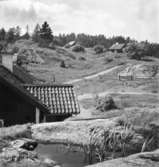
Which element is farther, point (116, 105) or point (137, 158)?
point (116, 105)

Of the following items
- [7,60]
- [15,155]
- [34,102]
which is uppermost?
[7,60]

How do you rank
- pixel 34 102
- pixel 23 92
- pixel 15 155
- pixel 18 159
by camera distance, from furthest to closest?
pixel 34 102
pixel 23 92
pixel 15 155
pixel 18 159

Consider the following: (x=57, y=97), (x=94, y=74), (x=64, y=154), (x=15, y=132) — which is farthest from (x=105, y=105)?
(x=94, y=74)

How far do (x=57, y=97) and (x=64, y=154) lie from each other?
11.7 ft

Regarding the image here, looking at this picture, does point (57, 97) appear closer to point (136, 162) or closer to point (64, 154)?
point (64, 154)

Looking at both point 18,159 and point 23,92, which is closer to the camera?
point 18,159

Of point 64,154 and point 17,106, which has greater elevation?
point 17,106

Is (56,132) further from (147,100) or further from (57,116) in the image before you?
(147,100)

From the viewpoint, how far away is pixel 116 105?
41.7 m

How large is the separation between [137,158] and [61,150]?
447 centimetres

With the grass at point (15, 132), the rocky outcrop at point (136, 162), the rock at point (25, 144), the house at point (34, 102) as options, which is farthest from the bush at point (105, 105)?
the rocky outcrop at point (136, 162)

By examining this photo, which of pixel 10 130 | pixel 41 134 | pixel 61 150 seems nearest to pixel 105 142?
pixel 61 150

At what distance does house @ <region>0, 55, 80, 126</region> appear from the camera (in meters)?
15.0

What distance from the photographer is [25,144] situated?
12.4 metres
